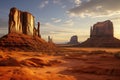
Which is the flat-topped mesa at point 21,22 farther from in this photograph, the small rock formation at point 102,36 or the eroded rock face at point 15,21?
the small rock formation at point 102,36

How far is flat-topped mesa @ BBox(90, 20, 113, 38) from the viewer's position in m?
103

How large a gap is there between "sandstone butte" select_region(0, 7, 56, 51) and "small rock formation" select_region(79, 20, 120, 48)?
155 feet

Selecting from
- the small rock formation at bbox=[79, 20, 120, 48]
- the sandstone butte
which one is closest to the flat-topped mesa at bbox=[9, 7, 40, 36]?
the sandstone butte

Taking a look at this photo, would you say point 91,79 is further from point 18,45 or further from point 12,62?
point 18,45

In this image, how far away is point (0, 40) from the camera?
156ft

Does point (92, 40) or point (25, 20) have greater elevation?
point (25, 20)

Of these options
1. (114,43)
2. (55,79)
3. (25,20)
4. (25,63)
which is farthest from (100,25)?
(55,79)

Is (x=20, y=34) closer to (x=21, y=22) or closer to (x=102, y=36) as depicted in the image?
(x=21, y=22)

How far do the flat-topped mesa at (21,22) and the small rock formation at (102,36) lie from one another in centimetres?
4642

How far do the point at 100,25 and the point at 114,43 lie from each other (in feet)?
63.3

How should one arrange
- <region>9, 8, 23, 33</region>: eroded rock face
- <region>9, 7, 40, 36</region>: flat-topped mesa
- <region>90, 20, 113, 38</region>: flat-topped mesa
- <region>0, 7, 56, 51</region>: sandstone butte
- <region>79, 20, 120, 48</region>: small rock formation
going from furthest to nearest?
<region>90, 20, 113, 38</region>: flat-topped mesa → <region>79, 20, 120, 48</region>: small rock formation → <region>9, 7, 40, 36</region>: flat-topped mesa → <region>9, 8, 23, 33</region>: eroded rock face → <region>0, 7, 56, 51</region>: sandstone butte

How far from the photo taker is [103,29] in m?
105

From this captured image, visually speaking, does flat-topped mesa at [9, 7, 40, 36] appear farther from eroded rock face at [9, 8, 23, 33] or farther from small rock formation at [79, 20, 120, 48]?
small rock formation at [79, 20, 120, 48]

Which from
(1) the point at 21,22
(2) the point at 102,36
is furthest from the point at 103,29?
(1) the point at 21,22
